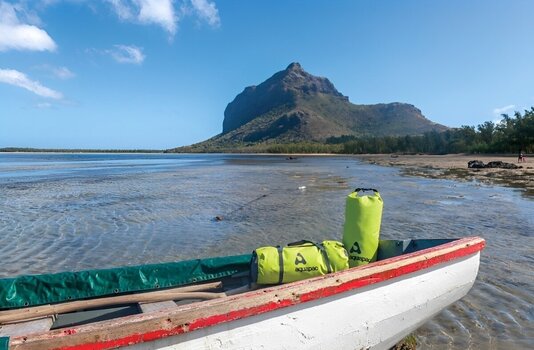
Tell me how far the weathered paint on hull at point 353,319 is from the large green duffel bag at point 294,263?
540mm

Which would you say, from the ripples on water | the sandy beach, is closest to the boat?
the ripples on water

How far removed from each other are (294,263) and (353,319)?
0.77 meters

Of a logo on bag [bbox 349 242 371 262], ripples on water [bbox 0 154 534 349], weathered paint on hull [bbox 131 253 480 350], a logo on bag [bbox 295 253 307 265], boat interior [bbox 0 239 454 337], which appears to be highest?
a logo on bag [bbox 295 253 307 265]

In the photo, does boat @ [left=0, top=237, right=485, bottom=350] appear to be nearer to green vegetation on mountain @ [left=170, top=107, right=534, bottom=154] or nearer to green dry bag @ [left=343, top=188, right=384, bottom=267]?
green dry bag @ [left=343, top=188, right=384, bottom=267]

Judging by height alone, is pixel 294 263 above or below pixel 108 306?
above

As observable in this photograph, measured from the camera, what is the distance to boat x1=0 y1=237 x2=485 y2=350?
2.61 meters

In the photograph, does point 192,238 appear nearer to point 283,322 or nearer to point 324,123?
point 283,322

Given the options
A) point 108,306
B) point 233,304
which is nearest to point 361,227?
point 233,304

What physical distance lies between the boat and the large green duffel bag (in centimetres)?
40

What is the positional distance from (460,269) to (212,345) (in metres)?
3.01

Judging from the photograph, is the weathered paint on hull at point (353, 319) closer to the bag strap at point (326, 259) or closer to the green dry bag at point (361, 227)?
the bag strap at point (326, 259)

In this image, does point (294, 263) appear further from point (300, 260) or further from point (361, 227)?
point (361, 227)

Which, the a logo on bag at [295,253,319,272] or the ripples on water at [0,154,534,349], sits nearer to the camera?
the a logo on bag at [295,253,319,272]

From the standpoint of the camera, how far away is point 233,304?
2.85 m
